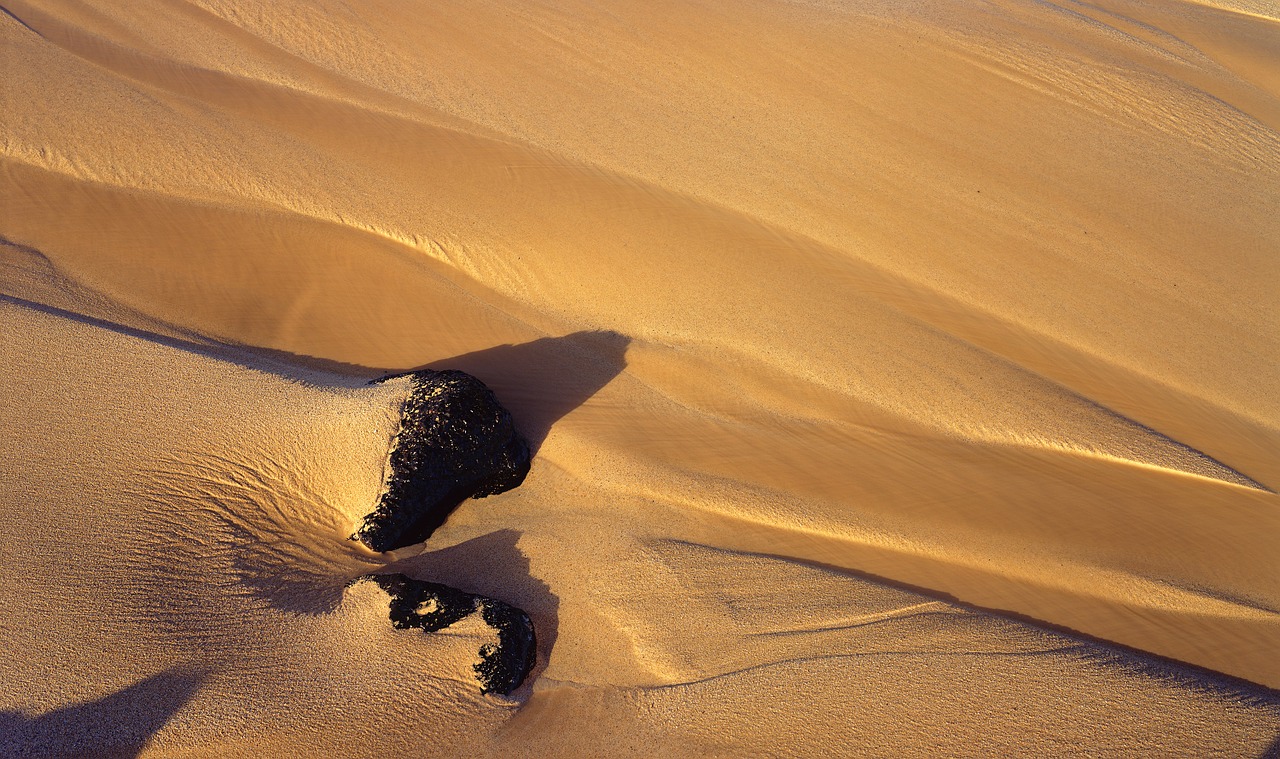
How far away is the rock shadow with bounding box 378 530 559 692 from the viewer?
4164 millimetres

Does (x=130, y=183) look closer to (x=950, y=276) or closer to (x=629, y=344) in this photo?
(x=629, y=344)

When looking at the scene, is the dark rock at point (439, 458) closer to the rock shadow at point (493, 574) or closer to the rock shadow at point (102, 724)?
the rock shadow at point (493, 574)

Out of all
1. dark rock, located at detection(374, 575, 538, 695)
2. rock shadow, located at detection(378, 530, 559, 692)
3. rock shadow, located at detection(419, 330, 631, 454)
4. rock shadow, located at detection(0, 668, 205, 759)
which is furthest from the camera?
rock shadow, located at detection(419, 330, 631, 454)

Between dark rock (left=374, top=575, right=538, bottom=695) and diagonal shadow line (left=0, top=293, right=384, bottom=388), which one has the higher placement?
diagonal shadow line (left=0, top=293, right=384, bottom=388)

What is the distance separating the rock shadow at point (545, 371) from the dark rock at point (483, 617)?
132 cm

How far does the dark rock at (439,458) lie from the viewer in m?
4.25

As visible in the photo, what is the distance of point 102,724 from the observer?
131 inches

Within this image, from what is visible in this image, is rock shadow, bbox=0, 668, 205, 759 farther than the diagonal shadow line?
No

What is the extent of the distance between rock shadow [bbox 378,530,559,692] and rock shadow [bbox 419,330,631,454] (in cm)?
87

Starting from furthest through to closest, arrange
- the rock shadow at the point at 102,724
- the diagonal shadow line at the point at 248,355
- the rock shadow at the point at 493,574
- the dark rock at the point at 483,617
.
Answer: the diagonal shadow line at the point at 248,355
the rock shadow at the point at 493,574
the dark rock at the point at 483,617
the rock shadow at the point at 102,724

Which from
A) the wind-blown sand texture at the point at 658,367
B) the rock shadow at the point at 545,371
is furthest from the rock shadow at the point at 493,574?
the rock shadow at the point at 545,371

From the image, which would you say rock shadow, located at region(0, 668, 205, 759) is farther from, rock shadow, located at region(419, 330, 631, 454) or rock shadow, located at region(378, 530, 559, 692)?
rock shadow, located at region(419, 330, 631, 454)

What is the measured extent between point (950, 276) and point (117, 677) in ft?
20.0

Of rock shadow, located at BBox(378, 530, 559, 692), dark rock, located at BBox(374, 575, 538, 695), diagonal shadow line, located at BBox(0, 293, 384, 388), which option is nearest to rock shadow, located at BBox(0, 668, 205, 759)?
dark rock, located at BBox(374, 575, 538, 695)
